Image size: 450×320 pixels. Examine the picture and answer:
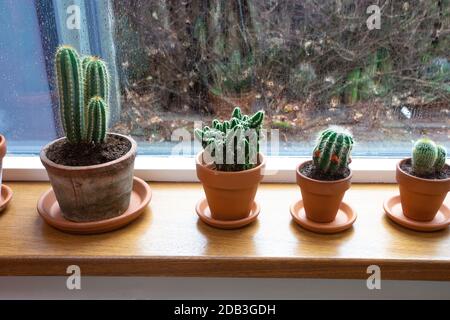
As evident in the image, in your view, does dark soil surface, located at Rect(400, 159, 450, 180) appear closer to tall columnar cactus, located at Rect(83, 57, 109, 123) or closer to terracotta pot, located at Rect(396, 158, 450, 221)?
terracotta pot, located at Rect(396, 158, 450, 221)

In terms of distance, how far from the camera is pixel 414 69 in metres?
0.99

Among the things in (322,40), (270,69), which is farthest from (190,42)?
(322,40)

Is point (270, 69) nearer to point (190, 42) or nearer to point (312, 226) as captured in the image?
point (190, 42)

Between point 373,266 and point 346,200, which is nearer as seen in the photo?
point 373,266

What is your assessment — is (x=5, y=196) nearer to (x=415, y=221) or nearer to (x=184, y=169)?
(x=184, y=169)

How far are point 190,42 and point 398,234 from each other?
1.97ft

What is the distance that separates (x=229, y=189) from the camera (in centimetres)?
86

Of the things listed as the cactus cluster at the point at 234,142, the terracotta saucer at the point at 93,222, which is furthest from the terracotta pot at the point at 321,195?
the terracotta saucer at the point at 93,222

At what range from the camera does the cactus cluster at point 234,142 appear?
2.73 feet

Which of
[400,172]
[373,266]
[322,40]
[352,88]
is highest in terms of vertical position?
[322,40]

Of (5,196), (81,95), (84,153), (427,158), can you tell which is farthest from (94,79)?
(427,158)

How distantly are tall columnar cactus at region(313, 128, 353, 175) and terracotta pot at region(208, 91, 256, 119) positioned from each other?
24 centimetres

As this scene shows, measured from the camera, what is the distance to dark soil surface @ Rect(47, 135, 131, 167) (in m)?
0.86

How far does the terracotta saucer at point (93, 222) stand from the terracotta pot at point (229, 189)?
16 centimetres
